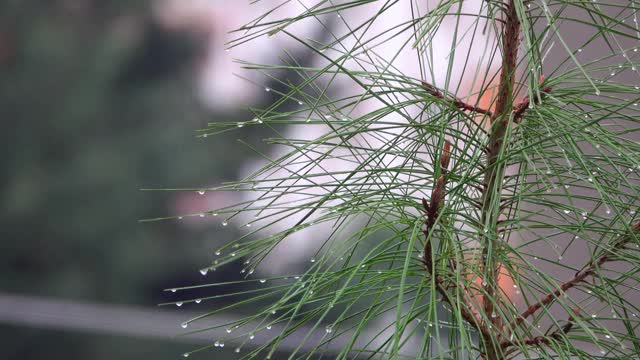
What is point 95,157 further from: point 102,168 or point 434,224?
point 434,224

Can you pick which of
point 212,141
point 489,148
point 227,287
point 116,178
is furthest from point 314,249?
point 489,148

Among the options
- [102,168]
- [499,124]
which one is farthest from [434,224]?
[102,168]

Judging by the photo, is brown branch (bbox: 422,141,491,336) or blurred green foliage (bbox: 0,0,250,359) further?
blurred green foliage (bbox: 0,0,250,359)

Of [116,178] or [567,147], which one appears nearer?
[567,147]

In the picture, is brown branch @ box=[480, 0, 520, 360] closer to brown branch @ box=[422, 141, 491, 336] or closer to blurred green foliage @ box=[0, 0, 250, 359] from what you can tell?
brown branch @ box=[422, 141, 491, 336]

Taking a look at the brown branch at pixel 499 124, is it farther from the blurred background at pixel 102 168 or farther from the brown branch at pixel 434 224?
the blurred background at pixel 102 168

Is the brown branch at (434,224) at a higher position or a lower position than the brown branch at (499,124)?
lower

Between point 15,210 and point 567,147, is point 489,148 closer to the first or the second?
point 567,147

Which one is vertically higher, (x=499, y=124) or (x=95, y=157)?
(x=95, y=157)

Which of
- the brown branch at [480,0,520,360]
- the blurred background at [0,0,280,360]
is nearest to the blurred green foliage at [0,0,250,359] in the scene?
the blurred background at [0,0,280,360]

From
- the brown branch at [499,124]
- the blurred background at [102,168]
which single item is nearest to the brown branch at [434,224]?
the brown branch at [499,124]

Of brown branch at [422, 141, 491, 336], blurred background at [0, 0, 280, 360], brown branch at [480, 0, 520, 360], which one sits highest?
blurred background at [0, 0, 280, 360]
